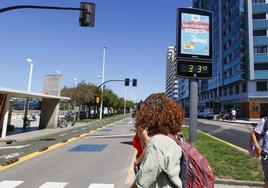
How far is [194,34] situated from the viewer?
28.5 feet

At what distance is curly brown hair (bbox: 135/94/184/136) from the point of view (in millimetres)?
2432

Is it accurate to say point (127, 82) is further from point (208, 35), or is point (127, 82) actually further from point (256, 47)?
point (208, 35)

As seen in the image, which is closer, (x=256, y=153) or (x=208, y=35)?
(x=256, y=153)

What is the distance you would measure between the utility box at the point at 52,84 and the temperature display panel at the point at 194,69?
939 inches

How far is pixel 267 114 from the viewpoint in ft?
17.3

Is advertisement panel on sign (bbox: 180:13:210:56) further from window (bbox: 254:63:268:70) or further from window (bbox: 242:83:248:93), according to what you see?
window (bbox: 242:83:248:93)

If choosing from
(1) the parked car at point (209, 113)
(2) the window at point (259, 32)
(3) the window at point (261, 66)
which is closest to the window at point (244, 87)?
(3) the window at point (261, 66)

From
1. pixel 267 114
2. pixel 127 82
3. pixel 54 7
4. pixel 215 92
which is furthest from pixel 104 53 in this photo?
pixel 267 114

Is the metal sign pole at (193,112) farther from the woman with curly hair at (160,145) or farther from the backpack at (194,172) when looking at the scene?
the backpack at (194,172)

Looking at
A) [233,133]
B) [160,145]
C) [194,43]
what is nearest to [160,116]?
[160,145]

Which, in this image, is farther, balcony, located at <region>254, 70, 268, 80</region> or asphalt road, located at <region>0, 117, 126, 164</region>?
balcony, located at <region>254, 70, 268, 80</region>

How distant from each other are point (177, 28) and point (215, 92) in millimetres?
71715

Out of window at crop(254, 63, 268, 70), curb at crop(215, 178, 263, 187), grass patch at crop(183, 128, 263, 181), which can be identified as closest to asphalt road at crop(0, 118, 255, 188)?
curb at crop(215, 178, 263, 187)

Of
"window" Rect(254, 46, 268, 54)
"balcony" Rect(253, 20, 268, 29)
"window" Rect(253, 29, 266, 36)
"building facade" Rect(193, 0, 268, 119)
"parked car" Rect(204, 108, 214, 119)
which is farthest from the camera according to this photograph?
"parked car" Rect(204, 108, 214, 119)
